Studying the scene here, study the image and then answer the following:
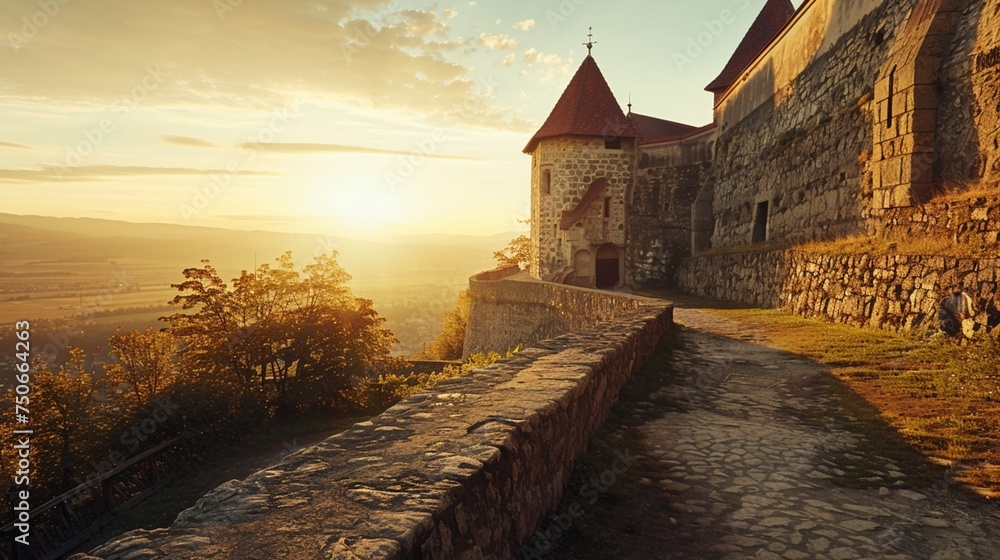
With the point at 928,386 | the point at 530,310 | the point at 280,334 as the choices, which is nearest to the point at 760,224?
the point at 530,310

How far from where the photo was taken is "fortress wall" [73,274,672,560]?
2.12 m

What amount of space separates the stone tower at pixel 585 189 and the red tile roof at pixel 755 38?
17.7ft

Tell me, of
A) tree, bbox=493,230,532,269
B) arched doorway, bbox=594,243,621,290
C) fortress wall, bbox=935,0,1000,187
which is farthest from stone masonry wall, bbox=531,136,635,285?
fortress wall, bbox=935,0,1000,187

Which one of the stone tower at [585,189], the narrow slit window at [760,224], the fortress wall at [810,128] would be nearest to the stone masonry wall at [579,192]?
the stone tower at [585,189]

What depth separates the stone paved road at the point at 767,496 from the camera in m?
3.41

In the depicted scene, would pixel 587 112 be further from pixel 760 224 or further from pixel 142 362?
pixel 142 362

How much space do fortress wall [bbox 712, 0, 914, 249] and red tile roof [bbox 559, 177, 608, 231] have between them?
19.6 ft

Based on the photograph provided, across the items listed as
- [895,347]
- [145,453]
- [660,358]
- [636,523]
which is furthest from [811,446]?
[145,453]

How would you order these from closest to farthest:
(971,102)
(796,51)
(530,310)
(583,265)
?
(971,102) < (796,51) < (530,310) < (583,265)

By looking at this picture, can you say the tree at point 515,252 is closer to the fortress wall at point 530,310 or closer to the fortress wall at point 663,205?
the fortress wall at point 530,310

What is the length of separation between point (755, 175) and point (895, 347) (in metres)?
12.1

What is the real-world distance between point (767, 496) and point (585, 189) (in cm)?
2356

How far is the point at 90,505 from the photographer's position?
13312 millimetres

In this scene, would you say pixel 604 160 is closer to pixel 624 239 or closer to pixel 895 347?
pixel 624 239
